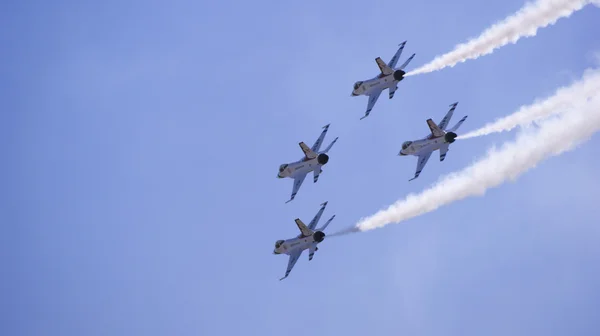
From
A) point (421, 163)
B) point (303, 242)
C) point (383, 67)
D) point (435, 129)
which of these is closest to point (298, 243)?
point (303, 242)

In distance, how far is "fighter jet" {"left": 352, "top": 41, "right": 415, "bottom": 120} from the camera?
319ft

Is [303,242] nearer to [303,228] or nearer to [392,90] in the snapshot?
[303,228]

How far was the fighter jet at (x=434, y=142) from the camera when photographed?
3642 inches

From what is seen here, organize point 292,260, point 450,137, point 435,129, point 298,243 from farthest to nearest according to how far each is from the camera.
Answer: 1. point 292,260
2. point 298,243
3. point 435,129
4. point 450,137

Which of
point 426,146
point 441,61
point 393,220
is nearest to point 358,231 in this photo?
point 393,220

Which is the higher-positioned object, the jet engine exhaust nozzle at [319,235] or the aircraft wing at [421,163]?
the aircraft wing at [421,163]

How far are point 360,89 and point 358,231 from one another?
13.3 meters

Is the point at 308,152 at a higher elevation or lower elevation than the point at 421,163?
higher

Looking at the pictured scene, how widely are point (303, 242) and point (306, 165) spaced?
6887 mm

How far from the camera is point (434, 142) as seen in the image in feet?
307

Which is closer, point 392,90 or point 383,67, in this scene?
point 383,67

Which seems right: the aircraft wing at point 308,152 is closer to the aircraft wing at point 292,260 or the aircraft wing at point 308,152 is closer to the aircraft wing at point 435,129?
the aircraft wing at point 292,260

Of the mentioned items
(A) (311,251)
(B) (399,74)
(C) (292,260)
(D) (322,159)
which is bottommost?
(A) (311,251)

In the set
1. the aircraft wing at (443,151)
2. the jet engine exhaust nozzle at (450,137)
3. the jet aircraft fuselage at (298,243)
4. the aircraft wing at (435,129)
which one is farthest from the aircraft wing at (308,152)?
the jet engine exhaust nozzle at (450,137)
